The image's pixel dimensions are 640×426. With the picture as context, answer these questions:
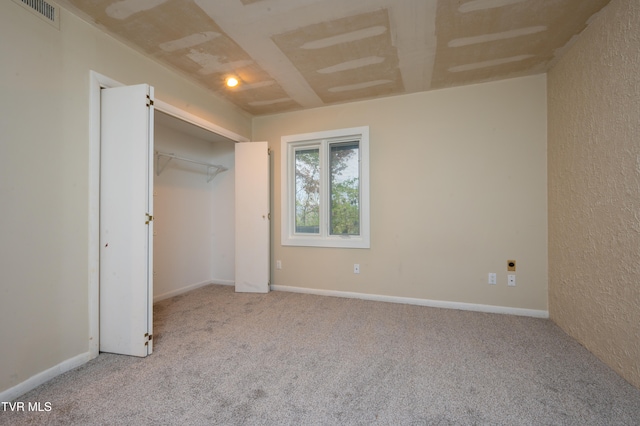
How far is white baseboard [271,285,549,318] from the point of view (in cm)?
265

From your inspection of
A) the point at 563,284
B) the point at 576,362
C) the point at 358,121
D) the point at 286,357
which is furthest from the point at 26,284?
the point at 563,284

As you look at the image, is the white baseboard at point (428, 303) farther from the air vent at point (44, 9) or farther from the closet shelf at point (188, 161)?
the air vent at point (44, 9)

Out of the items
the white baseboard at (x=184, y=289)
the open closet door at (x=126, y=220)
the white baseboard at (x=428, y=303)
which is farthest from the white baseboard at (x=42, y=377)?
the white baseboard at (x=428, y=303)

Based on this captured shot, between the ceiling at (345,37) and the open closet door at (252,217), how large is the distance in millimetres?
912

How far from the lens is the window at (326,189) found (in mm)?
3283

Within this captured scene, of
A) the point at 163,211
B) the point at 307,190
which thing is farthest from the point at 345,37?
the point at 163,211

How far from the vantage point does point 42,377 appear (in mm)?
1614

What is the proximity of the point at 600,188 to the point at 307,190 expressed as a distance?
9.08 ft

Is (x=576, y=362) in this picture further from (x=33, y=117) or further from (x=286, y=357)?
(x=33, y=117)

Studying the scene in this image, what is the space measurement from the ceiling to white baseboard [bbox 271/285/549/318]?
2354 mm

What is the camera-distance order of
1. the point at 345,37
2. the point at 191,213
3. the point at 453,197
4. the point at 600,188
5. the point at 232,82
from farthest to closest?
the point at 191,213 < the point at 453,197 < the point at 232,82 < the point at 345,37 < the point at 600,188

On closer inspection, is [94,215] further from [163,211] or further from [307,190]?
[307,190]

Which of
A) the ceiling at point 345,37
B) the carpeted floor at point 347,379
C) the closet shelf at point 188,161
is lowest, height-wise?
the carpeted floor at point 347,379

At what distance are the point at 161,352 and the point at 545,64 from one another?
4.06 m
